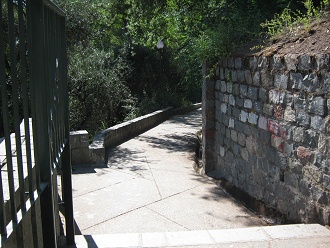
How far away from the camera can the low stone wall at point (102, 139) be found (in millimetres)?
7875

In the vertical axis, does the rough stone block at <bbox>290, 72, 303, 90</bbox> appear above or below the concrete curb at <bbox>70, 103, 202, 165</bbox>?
above

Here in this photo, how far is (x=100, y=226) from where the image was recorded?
4.93 m

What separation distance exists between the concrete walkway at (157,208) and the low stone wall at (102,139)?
254 millimetres

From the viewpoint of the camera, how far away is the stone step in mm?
3549

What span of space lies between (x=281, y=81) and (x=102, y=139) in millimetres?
5070

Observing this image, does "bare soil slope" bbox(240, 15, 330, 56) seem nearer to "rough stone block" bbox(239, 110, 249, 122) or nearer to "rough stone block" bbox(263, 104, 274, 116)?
"rough stone block" bbox(263, 104, 274, 116)

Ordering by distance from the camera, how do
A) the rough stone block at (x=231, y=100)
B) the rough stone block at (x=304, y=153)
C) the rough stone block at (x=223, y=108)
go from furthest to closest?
1. the rough stone block at (x=223, y=108)
2. the rough stone block at (x=231, y=100)
3. the rough stone block at (x=304, y=153)

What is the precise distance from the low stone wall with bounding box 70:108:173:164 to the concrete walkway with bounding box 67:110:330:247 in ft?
0.83

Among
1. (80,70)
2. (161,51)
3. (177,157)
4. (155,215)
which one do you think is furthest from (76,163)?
(161,51)

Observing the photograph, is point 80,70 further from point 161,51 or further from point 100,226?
point 100,226

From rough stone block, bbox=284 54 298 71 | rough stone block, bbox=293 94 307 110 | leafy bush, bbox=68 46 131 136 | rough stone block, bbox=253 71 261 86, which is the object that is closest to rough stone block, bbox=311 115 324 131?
rough stone block, bbox=293 94 307 110

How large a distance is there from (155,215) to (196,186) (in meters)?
1.61

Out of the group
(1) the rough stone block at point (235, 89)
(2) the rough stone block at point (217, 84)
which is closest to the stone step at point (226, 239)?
(1) the rough stone block at point (235, 89)

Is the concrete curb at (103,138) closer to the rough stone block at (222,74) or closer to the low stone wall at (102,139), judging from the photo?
the low stone wall at (102,139)
